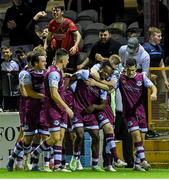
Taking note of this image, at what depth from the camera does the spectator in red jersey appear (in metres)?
23.6

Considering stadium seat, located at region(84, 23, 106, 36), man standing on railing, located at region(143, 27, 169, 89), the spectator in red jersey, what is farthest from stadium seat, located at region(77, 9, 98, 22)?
man standing on railing, located at region(143, 27, 169, 89)

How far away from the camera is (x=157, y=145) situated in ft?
76.6

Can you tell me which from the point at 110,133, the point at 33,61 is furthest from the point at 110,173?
the point at 33,61

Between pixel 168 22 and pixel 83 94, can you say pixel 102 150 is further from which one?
pixel 168 22

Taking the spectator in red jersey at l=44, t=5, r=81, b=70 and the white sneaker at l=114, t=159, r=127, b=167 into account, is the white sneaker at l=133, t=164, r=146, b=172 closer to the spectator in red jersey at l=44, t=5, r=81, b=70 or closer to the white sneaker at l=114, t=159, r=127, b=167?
the white sneaker at l=114, t=159, r=127, b=167

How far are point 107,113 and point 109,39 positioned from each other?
238 cm

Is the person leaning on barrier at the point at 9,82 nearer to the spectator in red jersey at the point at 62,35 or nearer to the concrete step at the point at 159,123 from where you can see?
the spectator in red jersey at the point at 62,35

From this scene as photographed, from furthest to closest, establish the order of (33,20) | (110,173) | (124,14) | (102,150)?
(124,14)
(33,20)
(102,150)
(110,173)

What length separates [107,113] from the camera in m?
21.8

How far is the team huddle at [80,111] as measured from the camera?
21188 mm

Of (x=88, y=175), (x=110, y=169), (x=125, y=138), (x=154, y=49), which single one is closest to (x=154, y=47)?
(x=154, y=49)

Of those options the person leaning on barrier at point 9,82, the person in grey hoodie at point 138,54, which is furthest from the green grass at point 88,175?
the person leaning on barrier at point 9,82

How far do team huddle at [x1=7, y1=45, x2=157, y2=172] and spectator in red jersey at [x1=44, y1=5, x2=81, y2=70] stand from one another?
5.90 feet

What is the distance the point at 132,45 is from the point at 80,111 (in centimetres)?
207
